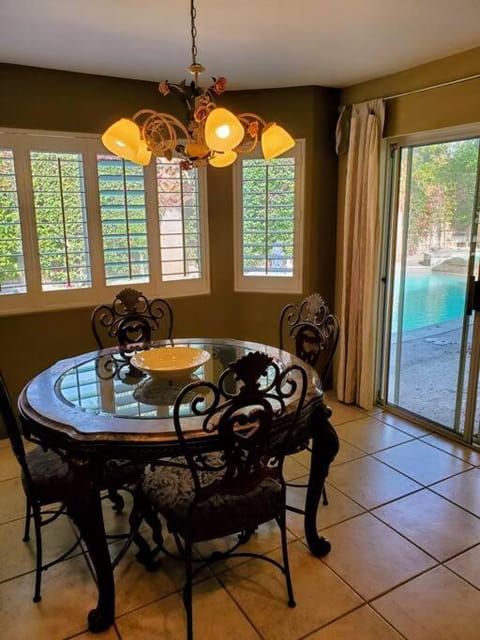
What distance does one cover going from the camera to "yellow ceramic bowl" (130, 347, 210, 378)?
236 centimetres

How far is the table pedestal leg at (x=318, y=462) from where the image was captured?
7.09 feet

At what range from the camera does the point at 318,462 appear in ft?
7.25

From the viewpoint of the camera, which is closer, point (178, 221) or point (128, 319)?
point (128, 319)

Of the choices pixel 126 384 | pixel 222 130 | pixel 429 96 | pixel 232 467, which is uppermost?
pixel 429 96

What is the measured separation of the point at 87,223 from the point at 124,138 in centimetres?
157

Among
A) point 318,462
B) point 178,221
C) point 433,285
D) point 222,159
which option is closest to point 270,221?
point 178,221

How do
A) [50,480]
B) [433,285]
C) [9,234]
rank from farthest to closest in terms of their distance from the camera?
[433,285], [9,234], [50,480]

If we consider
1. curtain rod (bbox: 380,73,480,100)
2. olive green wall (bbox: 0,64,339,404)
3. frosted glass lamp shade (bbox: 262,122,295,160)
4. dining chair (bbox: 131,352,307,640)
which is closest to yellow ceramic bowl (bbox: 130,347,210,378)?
dining chair (bbox: 131,352,307,640)

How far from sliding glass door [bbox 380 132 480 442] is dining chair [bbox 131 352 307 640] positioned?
182 centimetres

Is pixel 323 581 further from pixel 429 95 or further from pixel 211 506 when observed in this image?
pixel 429 95

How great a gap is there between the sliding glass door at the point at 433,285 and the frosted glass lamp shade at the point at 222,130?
1.90 metres

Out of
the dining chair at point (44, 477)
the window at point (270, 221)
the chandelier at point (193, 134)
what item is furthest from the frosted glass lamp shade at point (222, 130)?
the window at point (270, 221)

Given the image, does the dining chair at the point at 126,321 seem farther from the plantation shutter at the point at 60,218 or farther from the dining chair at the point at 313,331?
the dining chair at the point at 313,331

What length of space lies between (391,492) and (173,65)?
304 centimetres
